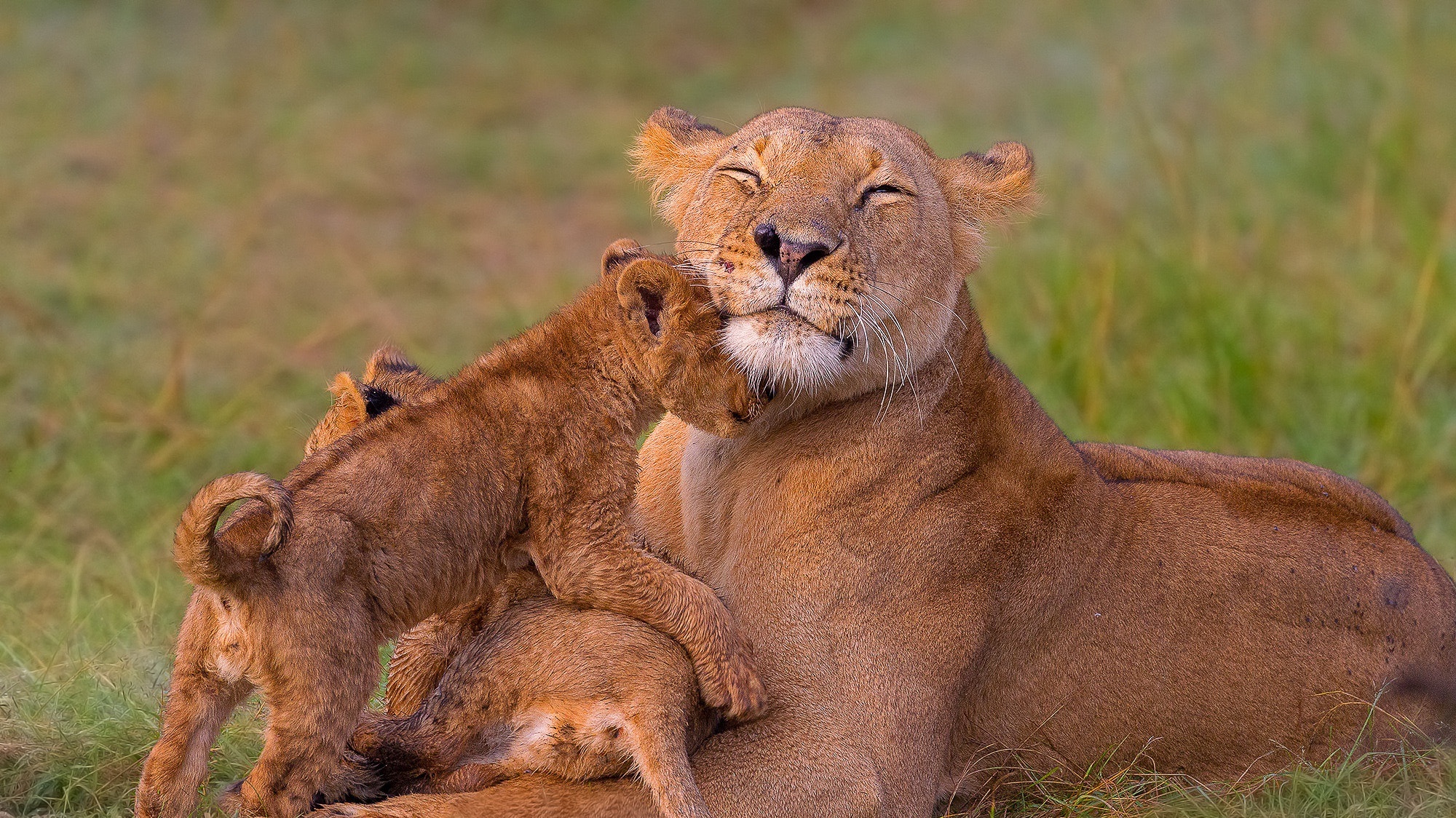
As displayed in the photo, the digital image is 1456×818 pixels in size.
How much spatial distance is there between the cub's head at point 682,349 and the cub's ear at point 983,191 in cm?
87

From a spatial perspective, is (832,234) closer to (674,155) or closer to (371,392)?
(674,155)

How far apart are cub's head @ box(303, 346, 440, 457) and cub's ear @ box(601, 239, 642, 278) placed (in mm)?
587

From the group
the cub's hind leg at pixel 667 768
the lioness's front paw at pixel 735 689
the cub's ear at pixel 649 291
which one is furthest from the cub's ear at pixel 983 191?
the cub's hind leg at pixel 667 768

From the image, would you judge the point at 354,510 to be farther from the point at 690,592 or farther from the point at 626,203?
the point at 626,203

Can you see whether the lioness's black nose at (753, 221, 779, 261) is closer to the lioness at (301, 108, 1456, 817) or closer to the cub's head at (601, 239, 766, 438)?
the lioness at (301, 108, 1456, 817)

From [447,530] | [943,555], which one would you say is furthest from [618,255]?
[943,555]

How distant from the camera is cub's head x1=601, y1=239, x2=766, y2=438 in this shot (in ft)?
14.7

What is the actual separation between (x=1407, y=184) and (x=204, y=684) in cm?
836

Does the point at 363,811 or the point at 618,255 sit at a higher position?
the point at 618,255

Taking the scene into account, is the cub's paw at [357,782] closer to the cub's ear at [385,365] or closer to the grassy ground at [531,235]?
the grassy ground at [531,235]

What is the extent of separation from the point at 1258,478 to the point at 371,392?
101 inches

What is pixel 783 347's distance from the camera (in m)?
4.29

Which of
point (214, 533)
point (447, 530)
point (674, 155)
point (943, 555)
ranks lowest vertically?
point (943, 555)

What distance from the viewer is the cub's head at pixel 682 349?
449 centimetres
